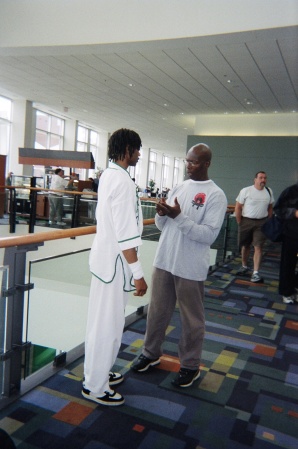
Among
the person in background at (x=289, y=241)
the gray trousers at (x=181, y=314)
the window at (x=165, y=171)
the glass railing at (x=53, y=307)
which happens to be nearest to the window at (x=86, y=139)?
the window at (x=165, y=171)

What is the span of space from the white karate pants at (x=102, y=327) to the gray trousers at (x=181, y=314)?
16.7 inches

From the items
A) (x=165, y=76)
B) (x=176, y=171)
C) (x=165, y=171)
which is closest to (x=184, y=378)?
(x=165, y=76)

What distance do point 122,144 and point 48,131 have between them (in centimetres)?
A: 1704

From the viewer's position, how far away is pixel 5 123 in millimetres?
15469

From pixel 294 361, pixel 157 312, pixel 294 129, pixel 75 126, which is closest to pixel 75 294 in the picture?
pixel 157 312

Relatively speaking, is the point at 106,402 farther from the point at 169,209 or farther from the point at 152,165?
the point at 152,165

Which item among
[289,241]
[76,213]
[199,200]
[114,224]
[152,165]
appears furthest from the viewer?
[152,165]

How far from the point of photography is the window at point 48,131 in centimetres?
1720

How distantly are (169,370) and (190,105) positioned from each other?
1171 centimetres

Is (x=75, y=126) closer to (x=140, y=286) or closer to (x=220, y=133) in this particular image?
(x=220, y=133)

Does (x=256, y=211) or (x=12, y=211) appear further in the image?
(x=12, y=211)

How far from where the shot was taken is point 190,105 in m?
13.0

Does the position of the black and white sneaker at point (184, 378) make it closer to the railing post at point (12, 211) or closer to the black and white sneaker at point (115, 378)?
the black and white sneaker at point (115, 378)

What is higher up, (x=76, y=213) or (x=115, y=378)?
(x=76, y=213)
